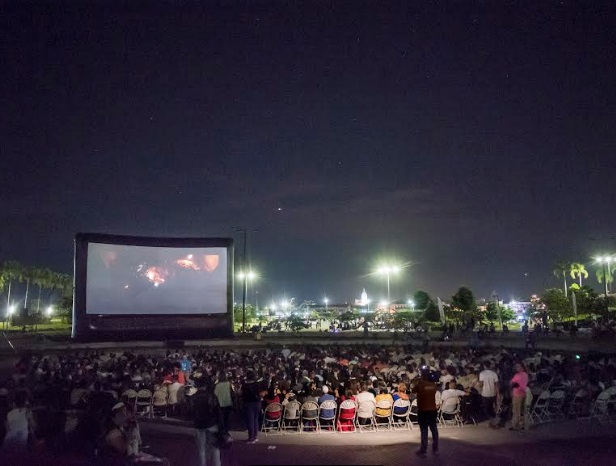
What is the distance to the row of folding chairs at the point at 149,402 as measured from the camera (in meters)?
11.9

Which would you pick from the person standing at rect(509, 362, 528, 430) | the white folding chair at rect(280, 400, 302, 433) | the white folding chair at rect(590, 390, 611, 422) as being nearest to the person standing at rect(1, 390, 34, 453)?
the white folding chair at rect(280, 400, 302, 433)

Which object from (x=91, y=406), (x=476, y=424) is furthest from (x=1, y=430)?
(x=476, y=424)

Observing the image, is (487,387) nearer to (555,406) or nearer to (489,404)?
(489,404)

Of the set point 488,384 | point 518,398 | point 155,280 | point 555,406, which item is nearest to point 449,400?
point 488,384

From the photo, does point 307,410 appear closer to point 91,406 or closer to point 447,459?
point 447,459

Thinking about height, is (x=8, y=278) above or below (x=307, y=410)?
above

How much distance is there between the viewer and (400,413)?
34.0 feet

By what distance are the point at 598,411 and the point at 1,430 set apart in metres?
10.7

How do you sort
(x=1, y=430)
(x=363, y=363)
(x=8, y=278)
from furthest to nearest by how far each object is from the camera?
(x=8, y=278) → (x=363, y=363) → (x=1, y=430)

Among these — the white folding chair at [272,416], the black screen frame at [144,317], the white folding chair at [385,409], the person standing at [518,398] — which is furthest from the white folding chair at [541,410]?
the black screen frame at [144,317]

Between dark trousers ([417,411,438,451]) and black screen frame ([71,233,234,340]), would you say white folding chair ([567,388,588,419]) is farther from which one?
black screen frame ([71,233,234,340])

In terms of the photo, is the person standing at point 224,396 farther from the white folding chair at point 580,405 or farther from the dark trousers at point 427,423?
the white folding chair at point 580,405

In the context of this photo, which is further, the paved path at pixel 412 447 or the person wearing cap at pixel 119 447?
the paved path at pixel 412 447

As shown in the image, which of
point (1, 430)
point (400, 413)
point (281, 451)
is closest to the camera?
point (1, 430)
